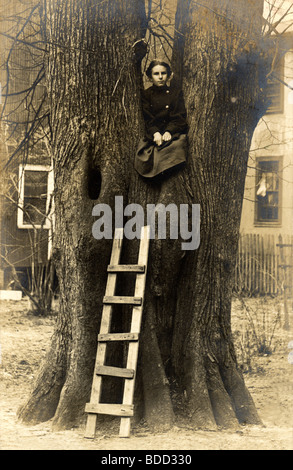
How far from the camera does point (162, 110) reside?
502 cm

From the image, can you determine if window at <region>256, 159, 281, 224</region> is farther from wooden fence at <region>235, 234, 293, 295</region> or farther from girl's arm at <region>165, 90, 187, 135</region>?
girl's arm at <region>165, 90, 187, 135</region>

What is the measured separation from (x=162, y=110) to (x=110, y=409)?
2759mm

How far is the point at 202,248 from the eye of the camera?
16.4ft

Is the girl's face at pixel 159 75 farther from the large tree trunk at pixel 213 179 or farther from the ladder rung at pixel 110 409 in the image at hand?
the ladder rung at pixel 110 409

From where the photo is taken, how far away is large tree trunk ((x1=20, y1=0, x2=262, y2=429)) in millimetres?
4840

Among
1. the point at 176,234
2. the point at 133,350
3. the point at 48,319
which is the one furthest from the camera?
the point at 48,319

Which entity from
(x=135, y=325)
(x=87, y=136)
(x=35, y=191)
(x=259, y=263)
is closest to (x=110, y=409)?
(x=135, y=325)

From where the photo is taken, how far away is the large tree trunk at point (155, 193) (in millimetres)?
4840

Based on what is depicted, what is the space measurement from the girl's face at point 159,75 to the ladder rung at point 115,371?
104 inches

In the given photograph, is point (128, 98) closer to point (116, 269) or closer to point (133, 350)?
point (116, 269)

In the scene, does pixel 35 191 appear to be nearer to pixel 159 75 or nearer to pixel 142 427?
pixel 159 75

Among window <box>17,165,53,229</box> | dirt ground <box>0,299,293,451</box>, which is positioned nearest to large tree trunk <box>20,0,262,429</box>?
dirt ground <box>0,299,293,451</box>

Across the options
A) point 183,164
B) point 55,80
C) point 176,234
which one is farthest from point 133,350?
point 55,80

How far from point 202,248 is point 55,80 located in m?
2.12
